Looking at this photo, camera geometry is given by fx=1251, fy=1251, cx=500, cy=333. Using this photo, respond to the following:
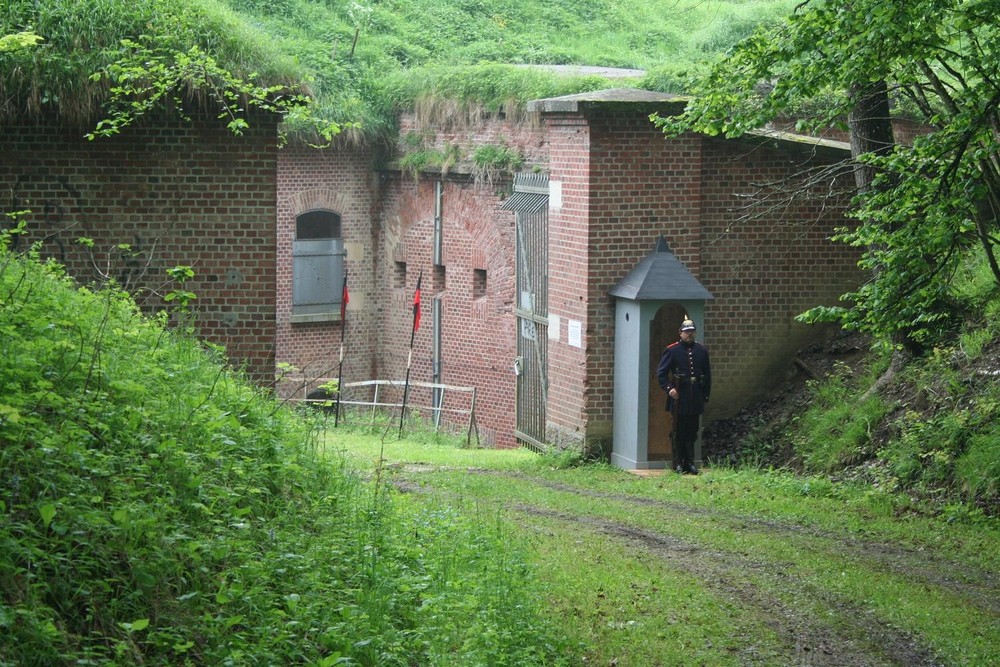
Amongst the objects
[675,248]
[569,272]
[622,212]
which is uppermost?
[622,212]

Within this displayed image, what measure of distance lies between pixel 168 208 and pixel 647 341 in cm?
563

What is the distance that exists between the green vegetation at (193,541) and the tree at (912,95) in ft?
14.1

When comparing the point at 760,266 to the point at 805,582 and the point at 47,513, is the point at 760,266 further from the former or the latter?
the point at 47,513

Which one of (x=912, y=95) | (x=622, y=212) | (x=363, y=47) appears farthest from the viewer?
(x=363, y=47)

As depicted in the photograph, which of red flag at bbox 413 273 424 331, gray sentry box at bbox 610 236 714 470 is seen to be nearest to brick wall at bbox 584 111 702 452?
gray sentry box at bbox 610 236 714 470

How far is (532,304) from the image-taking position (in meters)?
17.2

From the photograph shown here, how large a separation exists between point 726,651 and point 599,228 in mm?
8280

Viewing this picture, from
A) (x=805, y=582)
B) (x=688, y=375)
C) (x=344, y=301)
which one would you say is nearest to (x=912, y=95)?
(x=688, y=375)

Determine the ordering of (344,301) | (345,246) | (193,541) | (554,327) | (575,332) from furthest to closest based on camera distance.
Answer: (345,246)
(344,301)
(554,327)
(575,332)
(193,541)

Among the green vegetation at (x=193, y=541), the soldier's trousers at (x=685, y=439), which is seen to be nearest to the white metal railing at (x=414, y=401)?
the soldier's trousers at (x=685, y=439)

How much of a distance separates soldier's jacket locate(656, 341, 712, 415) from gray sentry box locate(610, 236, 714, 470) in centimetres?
63

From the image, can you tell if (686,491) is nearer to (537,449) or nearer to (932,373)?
(932,373)

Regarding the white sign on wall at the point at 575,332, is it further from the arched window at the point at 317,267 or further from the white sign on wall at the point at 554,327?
the arched window at the point at 317,267

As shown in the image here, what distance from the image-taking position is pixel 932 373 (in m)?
13.3
